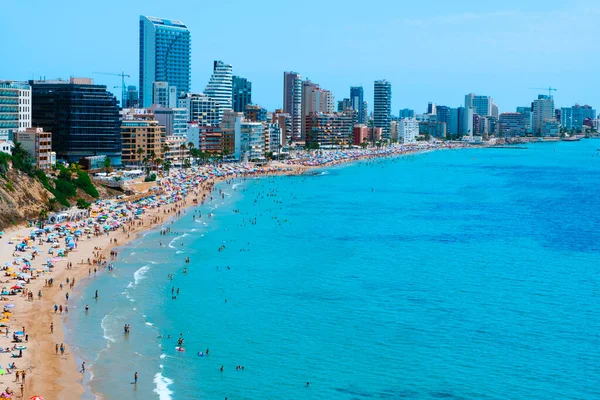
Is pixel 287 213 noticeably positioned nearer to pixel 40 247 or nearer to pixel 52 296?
pixel 40 247

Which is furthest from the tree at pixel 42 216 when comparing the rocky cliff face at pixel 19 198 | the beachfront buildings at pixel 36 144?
A: the beachfront buildings at pixel 36 144

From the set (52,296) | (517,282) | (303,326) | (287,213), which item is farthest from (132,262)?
(287,213)

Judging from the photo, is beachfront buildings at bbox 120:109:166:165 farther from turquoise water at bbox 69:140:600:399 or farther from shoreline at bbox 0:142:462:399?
shoreline at bbox 0:142:462:399

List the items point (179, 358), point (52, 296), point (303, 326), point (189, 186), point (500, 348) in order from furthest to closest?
1. point (189, 186)
2. point (52, 296)
3. point (303, 326)
4. point (500, 348)
5. point (179, 358)

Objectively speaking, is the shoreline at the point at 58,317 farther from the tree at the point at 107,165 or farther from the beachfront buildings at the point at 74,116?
the beachfront buildings at the point at 74,116

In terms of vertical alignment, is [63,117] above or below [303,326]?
above

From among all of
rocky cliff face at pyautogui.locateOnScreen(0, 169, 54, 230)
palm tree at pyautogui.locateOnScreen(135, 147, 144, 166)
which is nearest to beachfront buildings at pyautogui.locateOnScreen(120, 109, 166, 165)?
palm tree at pyautogui.locateOnScreen(135, 147, 144, 166)

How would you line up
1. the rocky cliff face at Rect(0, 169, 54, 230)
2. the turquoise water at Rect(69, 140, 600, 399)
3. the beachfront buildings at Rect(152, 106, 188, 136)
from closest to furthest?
the turquoise water at Rect(69, 140, 600, 399), the rocky cliff face at Rect(0, 169, 54, 230), the beachfront buildings at Rect(152, 106, 188, 136)
